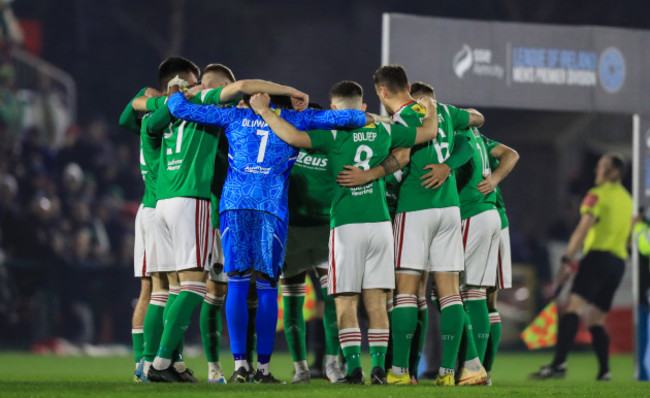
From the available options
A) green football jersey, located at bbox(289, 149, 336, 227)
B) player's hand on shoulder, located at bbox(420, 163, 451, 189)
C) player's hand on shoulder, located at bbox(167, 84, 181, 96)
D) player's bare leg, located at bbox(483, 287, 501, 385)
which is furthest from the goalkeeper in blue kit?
player's bare leg, located at bbox(483, 287, 501, 385)

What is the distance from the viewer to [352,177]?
22.0ft

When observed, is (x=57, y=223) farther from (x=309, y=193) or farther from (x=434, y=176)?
(x=434, y=176)

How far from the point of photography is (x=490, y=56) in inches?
395

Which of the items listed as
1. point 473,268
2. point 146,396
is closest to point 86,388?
point 146,396

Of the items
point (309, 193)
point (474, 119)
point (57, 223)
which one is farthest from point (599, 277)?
point (57, 223)

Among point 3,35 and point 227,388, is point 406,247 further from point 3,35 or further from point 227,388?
point 3,35

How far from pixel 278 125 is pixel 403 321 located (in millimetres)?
1544

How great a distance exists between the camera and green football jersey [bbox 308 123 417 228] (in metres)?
6.73

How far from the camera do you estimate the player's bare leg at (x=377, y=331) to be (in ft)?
21.7

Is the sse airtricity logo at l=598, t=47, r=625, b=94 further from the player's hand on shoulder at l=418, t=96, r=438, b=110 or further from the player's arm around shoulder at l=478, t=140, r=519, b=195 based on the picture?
the player's hand on shoulder at l=418, t=96, r=438, b=110

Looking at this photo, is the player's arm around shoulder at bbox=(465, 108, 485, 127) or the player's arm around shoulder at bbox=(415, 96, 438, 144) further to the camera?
the player's arm around shoulder at bbox=(465, 108, 485, 127)

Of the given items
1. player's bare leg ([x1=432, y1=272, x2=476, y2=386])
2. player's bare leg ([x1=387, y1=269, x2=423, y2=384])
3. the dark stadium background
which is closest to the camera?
player's bare leg ([x1=387, y1=269, x2=423, y2=384])

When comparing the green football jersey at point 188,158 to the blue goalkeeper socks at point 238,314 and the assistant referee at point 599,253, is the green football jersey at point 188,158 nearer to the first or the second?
the blue goalkeeper socks at point 238,314

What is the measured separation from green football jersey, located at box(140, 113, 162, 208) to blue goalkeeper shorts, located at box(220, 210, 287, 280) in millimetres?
928
